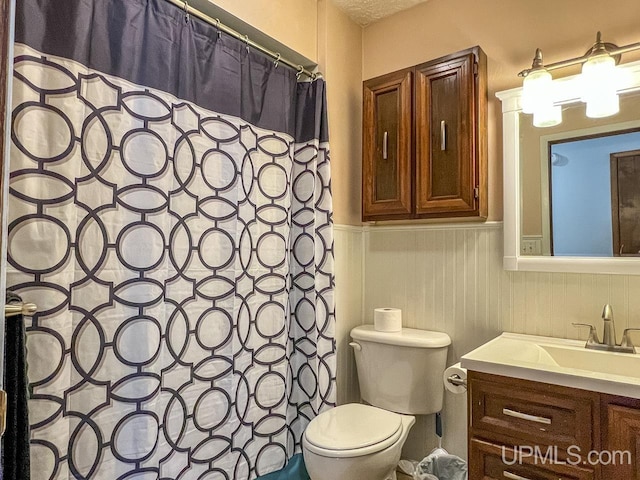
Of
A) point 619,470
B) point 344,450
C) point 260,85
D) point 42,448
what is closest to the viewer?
point 42,448

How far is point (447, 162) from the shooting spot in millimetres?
1835

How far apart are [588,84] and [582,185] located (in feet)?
1.25

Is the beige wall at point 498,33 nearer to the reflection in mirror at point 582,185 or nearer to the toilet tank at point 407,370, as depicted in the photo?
the reflection in mirror at point 582,185

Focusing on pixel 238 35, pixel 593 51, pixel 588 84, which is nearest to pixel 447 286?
pixel 588 84

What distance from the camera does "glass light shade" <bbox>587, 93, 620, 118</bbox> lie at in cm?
153

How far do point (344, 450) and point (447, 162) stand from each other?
1.26 m

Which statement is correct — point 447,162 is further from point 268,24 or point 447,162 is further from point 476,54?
point 268,24

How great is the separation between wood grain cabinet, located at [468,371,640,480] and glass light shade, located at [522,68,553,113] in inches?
42.8

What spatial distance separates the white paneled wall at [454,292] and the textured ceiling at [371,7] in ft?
3.77

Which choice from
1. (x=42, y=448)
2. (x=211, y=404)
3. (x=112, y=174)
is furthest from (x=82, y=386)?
(x=112, y=174)

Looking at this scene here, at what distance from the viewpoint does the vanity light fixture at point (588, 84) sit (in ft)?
4.90

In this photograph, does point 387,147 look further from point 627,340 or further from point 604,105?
point 627,340

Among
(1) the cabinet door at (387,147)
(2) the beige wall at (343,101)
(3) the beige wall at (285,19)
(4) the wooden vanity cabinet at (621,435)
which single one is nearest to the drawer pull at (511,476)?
(4) the wooden vanity cabinet at (621,435)

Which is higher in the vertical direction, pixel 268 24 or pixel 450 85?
pixel 268 24
